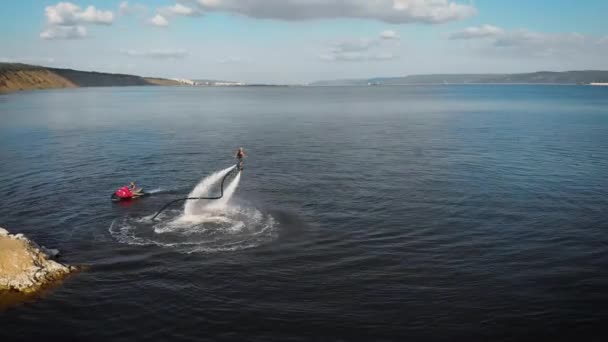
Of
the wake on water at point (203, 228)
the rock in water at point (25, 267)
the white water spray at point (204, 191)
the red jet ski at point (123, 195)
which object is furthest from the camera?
the red jet ski at point (123, 195)

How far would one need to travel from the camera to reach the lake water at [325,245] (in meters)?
25.7

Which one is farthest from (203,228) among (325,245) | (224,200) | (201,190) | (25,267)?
(25,267)

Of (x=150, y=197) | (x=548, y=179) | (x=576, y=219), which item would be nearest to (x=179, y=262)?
(x=150, y=197)

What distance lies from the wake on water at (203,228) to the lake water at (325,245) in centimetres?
20

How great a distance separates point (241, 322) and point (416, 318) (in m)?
9.08

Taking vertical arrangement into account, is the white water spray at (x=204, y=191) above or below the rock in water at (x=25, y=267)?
above

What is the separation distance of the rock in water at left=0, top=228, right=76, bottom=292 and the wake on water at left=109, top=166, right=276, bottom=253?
6.36 meters

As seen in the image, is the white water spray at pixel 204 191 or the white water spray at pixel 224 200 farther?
the white water spray at pixel 224 200

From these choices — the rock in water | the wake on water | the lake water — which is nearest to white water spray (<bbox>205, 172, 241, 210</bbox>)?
the wake on water

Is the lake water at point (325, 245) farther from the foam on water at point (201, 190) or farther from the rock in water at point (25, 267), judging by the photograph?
the rock in water at point (25, 267)

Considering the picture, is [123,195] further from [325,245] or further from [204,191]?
[325,245]

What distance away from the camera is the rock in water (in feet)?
95.5

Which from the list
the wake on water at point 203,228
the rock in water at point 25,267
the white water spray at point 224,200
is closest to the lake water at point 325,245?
the wake on water at point 203,228

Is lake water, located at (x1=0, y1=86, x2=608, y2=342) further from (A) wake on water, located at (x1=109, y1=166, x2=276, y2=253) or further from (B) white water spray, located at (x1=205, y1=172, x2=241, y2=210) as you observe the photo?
(B) white water spray, located at (x1=205, y1=172, x2=241, y2=210)
